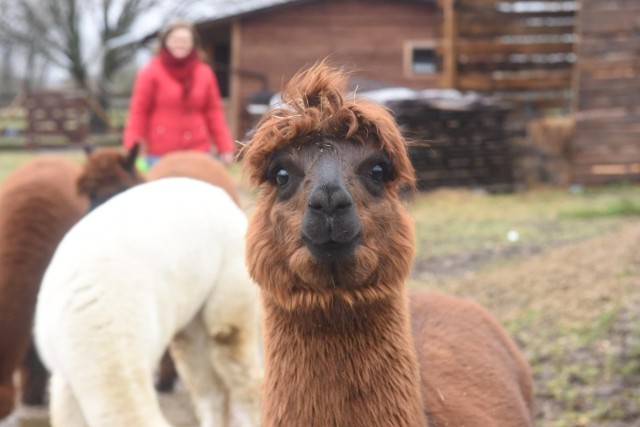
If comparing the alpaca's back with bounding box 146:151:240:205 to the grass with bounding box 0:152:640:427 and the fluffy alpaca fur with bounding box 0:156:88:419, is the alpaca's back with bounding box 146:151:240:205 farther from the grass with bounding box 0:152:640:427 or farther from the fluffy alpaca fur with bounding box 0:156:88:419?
the grass with bounding box 0:152:640:427

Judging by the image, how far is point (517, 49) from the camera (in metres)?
15.3

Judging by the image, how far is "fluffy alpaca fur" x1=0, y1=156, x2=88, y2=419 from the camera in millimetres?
4656

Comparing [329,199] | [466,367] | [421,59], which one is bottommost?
[466,367]

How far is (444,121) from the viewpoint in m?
13.3

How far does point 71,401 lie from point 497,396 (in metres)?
1.72

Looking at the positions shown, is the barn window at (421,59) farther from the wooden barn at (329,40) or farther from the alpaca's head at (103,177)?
the alpaca's head at (103,177)

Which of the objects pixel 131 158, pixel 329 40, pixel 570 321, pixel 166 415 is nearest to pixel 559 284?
pixel 570 321

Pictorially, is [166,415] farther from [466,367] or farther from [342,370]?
[342,370]

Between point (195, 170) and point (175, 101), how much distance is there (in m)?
1.90

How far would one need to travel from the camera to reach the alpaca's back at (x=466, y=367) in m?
2.98

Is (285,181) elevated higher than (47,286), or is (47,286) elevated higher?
(285,181)

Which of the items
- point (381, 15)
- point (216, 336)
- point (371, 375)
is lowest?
point (216, 336)

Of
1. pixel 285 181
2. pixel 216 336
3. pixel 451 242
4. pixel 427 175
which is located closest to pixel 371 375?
pixel 285 181

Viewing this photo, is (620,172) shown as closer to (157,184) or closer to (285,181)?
(157,184)
